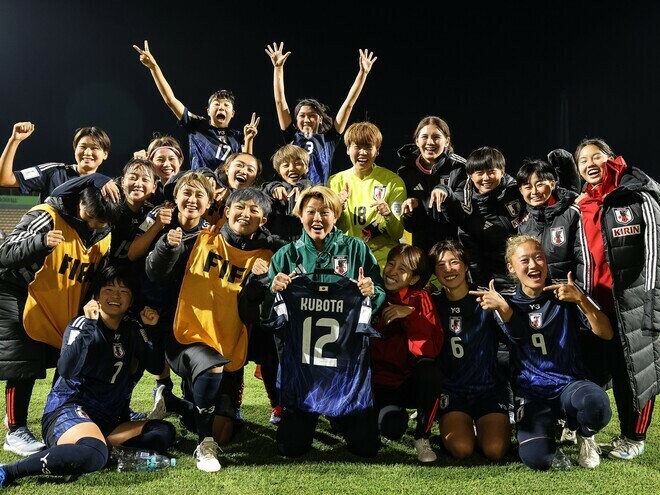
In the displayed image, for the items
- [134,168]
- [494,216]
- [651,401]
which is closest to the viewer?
[651,401]

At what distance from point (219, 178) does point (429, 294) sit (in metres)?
1.94

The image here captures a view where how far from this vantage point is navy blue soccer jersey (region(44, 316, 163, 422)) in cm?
304

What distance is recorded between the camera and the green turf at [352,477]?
8.99 ft

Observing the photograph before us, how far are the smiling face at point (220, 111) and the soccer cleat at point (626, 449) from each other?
4117 mm

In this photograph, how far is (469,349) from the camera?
11.3ft

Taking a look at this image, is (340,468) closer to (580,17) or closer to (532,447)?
Answer: (532,447)

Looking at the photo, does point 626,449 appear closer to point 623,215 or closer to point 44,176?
point 623,215

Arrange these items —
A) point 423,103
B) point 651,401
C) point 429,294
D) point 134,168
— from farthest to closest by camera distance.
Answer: point 423,103
point 134,168
point 429,294
point 651,401

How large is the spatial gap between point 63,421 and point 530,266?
279 centimetres

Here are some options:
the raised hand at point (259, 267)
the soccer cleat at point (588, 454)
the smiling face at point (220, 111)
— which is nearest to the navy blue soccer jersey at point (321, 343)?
the raised hand at point (259, 267)

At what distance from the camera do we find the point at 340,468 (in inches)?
121

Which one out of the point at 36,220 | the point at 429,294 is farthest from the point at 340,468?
the point at 36,220

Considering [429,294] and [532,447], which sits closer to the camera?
[532,447]

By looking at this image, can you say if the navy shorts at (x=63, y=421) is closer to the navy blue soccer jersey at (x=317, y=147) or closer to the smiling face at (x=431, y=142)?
the navy blue soccer jersey at (x=317, y=147)
